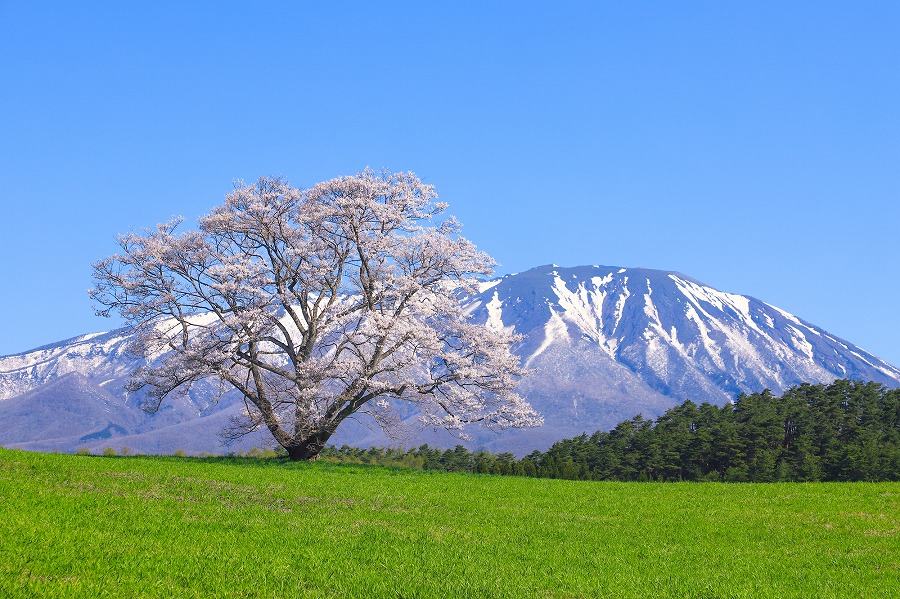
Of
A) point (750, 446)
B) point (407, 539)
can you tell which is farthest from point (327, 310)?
point (750, 446)

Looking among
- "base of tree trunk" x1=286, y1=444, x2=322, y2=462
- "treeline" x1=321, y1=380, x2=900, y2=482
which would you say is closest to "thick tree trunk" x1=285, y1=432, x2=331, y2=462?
"base of tree trunk" x1=286, y1=444, x2=322, y2=462

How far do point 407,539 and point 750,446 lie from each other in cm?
4979

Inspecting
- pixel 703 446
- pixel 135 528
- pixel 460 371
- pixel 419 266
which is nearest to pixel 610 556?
pixel 135 528

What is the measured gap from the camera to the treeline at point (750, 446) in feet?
189

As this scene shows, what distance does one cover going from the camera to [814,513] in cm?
2661

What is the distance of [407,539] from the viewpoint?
19.2 meters

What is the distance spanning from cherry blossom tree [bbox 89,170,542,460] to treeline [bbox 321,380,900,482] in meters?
11.5

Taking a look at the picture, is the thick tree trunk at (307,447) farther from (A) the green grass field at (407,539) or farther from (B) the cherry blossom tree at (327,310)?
(A) the green grass field at (407,539)

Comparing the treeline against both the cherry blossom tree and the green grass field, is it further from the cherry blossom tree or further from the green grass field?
the green grass field

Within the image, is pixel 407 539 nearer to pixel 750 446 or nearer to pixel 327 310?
pixel 327 310

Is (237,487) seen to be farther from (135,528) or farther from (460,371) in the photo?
(460,371)

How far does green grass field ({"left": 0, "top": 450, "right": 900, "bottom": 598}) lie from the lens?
47.9 feet

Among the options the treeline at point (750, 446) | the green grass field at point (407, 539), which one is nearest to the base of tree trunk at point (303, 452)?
the treeline at point (750, 446)

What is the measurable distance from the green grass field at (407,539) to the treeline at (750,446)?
83.3 ft
